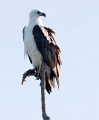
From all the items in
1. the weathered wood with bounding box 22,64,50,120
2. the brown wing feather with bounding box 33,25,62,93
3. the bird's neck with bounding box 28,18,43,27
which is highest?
the bird's neck with bounding box 28,18,43,27

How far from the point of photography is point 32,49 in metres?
17.7

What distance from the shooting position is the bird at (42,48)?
16.8 meters

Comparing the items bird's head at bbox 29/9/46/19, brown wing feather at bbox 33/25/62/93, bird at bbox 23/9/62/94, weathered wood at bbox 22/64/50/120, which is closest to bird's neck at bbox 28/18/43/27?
bird at bbox 23/9/62/94

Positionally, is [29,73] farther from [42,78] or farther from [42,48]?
[42,48]

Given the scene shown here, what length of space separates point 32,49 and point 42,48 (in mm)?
413

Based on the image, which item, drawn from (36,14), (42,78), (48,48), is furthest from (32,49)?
(42,78)

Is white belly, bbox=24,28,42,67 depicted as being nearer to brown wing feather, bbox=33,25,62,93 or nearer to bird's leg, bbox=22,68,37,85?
brown wing feather, bbox=33,25,62,93

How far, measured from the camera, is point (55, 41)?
17172 mm

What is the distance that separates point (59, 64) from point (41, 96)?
284 centimetres

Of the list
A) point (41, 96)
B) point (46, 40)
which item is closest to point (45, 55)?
point (46, 40)

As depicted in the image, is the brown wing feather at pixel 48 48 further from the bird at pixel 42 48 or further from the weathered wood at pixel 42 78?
the weathered wood at pixel 42 78

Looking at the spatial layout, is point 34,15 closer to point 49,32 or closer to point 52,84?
point 49,32

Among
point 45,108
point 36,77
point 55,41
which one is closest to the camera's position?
point 45,108

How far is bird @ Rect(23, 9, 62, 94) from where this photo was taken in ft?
55.1
